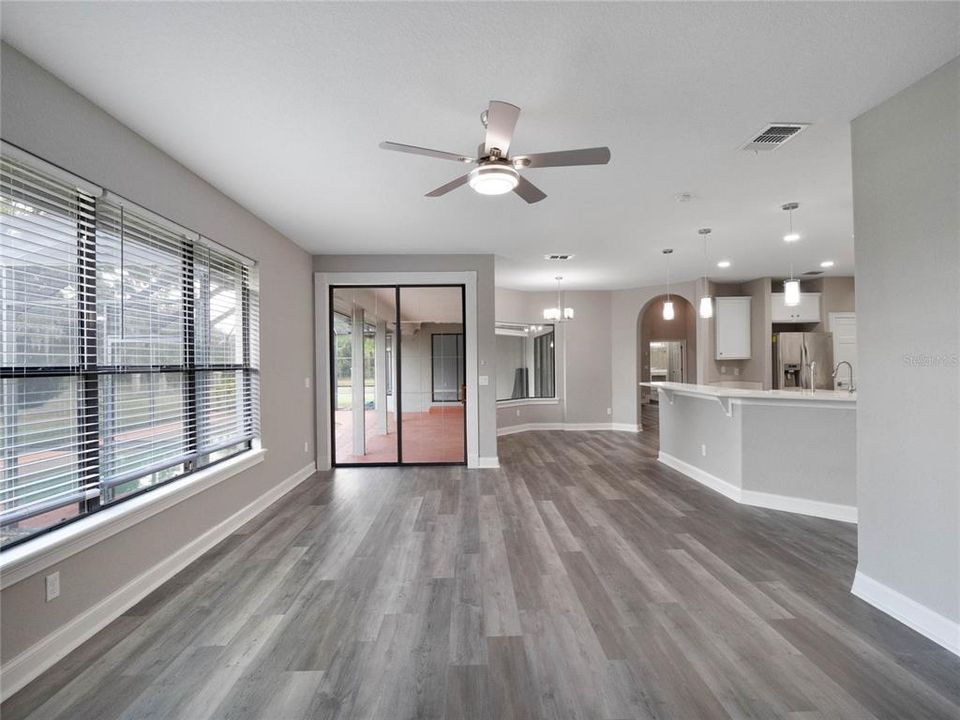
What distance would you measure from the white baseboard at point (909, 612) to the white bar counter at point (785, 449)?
141 cm

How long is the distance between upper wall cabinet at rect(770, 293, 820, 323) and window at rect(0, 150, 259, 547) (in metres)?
7.98

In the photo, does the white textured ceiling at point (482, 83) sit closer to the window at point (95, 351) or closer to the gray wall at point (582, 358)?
the window at point (95, 351)

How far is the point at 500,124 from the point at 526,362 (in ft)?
22.5

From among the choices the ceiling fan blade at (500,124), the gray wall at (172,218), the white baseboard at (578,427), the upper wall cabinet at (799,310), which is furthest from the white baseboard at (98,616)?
the upper wall cabinet at (799,310)

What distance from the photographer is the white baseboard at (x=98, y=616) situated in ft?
5.96

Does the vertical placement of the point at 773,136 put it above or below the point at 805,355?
above

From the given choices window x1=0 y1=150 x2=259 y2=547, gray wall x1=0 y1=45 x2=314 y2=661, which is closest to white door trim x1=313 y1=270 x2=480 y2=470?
gray wall x1=0 y1=45 x2=314 y2=661

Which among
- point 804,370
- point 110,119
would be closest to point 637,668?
point 110,119

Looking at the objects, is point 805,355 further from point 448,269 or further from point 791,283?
point 448,269

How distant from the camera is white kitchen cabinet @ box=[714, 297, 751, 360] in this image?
292 inches

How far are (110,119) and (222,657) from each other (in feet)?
9.32

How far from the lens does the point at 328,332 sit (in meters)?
5.50

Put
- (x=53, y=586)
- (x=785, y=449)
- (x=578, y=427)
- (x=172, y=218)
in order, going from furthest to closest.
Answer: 1. (x=578, y=427)
2. (x=785, y=449)
3. (x=172, y=218)
4. (x=53, y=586)

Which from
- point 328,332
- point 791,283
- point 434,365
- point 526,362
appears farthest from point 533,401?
point 791,283
